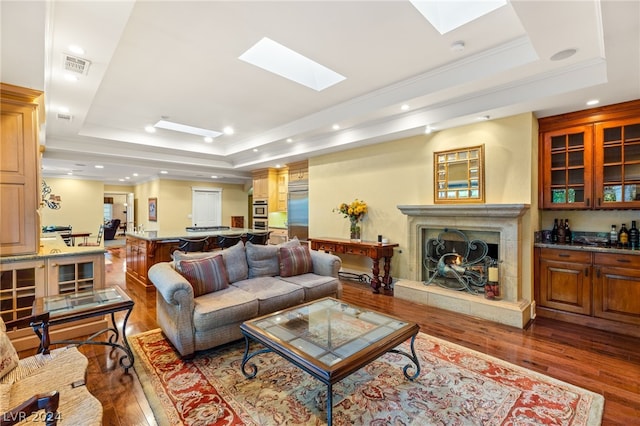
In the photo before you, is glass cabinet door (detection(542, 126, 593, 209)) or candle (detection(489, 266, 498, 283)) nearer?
glass cabinet door (detection(542, 126, 593, 209))

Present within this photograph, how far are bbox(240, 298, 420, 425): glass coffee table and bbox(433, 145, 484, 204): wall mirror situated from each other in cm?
249

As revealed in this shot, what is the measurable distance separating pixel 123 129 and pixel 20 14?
4.05 metres

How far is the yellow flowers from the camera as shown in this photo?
212 inches

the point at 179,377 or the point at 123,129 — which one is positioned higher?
the point at 123,129

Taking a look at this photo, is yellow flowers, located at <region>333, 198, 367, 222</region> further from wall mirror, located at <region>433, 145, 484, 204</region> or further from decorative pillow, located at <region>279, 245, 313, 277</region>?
decorative pillow, located at <region>279, 245, 313, 277</region>

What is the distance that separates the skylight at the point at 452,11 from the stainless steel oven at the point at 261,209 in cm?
617

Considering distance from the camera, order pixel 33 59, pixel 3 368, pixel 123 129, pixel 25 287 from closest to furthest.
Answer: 1. pixel 3 368
2. pixel 33 59
3. pixel 25 287
4. pixel 123 129

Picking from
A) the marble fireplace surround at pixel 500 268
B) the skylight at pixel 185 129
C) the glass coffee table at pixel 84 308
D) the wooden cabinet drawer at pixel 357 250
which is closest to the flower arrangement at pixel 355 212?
the wooden cabinet drawer at pixel 357 250

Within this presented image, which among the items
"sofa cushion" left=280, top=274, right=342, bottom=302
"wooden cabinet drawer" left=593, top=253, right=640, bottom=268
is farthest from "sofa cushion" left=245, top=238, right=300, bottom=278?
"wooden cabinet drawer" left=593, top=253, right=640, bottom=268

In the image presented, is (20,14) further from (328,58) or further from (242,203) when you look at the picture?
(242,203)

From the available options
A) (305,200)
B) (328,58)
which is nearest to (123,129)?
(305,200)

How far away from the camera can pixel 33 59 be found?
7.55ft

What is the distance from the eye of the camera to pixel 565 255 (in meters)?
3.65

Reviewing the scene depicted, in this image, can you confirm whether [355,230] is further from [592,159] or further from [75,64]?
[75,64]
